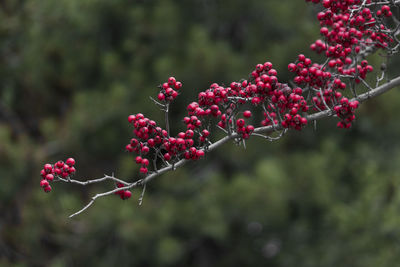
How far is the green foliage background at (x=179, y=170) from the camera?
7738mm

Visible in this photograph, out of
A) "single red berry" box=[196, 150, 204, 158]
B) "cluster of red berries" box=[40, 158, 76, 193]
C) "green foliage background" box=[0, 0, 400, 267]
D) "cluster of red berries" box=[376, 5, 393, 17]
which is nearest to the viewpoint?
"single red berry" box=[196, 150, 204, 158]

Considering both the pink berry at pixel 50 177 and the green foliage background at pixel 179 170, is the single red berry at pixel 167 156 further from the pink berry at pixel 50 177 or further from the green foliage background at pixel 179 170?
the green foliage background at pixel 179 170

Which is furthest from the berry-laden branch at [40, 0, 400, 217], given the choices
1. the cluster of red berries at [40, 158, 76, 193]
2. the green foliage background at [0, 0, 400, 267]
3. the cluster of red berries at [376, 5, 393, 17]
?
the green foliage background at [0, 0, 400, 267]

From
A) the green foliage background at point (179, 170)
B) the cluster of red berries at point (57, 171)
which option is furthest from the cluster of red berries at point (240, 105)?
the green foliage background at point (179, 170)

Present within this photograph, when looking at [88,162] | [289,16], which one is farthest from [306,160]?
[88,162]

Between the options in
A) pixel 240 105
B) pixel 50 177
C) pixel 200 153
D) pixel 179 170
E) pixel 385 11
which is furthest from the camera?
pixel 179 170

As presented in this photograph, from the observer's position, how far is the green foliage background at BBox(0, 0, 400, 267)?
7.74 m

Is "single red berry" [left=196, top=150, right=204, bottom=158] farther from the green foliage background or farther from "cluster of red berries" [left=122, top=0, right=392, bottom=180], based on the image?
the green foliage background

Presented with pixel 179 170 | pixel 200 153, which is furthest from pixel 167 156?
pixel 179 170

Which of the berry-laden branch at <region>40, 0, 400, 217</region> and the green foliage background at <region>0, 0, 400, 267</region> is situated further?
the green foliage background at <region>0, 0, 400, 267</region>

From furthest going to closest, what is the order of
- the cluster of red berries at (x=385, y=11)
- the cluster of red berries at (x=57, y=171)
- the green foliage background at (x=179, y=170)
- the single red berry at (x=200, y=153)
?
the green foliage background at (x=179, y=170) < the cluster of red berries at (x=385, y=11) < the cluster of red berries at (x=57, y=171) < the single red berry at (x=200, y=153)


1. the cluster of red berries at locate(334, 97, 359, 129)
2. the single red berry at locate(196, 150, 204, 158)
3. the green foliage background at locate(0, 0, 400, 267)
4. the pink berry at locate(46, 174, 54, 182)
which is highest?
the cluster of red berries at locate(334, 97, 359, 129)

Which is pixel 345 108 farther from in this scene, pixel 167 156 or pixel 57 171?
pixel 57 171

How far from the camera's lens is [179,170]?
8250mm
